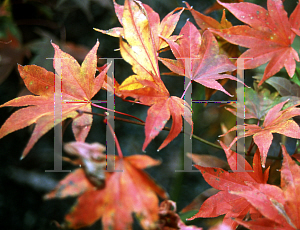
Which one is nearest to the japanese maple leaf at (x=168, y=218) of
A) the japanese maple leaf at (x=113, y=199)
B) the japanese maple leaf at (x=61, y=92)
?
the japanese maple leaf at (x=113, y=199)

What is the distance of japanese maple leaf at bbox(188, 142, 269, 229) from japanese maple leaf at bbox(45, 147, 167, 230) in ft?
0.32

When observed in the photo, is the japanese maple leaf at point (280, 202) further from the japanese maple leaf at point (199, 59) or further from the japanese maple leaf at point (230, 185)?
the japanese maple leaf at point (199, 59)

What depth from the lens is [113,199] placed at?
0.28m

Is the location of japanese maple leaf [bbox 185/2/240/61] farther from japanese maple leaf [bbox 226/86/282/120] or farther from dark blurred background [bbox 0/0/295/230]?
dark blurred background [bbox 0/0/295/230]

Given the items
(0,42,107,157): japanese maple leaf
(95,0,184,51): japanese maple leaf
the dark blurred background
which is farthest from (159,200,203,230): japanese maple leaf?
the dark blurred background

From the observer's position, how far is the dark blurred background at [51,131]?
0.70 m

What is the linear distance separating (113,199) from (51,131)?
59cm

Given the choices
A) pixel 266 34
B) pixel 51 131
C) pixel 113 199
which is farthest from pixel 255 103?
pixel 51 131

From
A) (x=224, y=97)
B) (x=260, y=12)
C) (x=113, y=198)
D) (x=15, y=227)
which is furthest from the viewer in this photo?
(x=224, y=97)

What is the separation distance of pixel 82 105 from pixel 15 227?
660 mm

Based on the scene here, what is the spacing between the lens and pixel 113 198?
28 centimetres

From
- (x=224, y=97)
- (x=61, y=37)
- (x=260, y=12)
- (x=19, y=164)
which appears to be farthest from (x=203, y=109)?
(x=19, y=164)

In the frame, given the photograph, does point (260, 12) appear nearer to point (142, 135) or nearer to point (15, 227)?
point (142, 135)

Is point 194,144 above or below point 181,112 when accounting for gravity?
below
